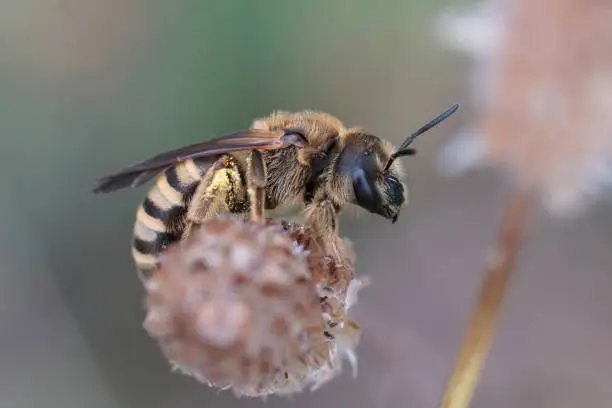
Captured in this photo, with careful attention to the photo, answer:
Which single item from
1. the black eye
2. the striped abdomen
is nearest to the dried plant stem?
the black eye

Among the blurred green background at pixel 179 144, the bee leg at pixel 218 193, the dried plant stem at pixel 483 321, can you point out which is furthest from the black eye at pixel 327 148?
the blurred green background at pixel 179 144

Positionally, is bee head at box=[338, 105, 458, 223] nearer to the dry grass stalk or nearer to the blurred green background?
the dry grass stalk

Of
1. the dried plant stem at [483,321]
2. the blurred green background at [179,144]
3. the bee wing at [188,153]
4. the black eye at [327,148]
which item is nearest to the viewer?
the dried plant stem at [483,321]

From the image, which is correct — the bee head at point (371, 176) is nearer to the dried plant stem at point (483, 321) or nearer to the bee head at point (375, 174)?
the bee head at point (375, 174)

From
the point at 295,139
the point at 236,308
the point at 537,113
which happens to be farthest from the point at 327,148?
the point at 236,308

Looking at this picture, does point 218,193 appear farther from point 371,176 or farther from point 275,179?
point 371,176

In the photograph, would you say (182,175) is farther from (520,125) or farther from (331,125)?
(520,125)

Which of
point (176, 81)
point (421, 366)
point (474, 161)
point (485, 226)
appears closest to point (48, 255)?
point (176, 81)
